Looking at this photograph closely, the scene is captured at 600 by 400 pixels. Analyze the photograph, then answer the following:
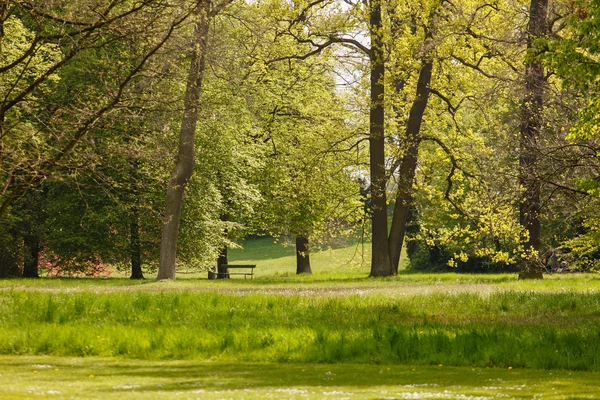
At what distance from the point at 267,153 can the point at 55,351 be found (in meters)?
29.7

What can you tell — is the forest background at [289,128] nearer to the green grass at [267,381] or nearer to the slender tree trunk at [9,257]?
the slender tree trunk at [9,257]

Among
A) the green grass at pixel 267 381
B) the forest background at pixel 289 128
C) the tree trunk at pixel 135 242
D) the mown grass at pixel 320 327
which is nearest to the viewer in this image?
the green grass at pixel 267 381

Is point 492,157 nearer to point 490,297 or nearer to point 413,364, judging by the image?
point 490,297

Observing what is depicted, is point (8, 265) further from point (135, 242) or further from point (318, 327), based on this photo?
point (318, 327)

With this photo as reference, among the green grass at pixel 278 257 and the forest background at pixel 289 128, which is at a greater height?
the forest background at pixel 289 128

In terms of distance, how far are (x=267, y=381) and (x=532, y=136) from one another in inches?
646

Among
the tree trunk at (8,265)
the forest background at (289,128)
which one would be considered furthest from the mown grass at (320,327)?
the tree trunk at (8,265)

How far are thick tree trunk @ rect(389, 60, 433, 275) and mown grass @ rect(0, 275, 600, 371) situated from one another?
419 inches

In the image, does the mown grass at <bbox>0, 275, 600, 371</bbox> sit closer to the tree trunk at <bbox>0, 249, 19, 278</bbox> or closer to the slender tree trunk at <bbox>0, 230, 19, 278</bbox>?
the slender tree trunk at <bbox>0, 230, 19, 278</bbox>

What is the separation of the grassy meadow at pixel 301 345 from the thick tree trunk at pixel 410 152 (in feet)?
34.4

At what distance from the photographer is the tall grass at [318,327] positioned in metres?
13.0

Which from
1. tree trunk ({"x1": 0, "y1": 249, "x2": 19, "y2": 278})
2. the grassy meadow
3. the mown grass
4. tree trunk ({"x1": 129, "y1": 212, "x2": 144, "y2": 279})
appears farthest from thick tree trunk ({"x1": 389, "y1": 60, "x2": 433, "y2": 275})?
tree trunk ({"x1": 0, "y1": 249, "x2": 19, "y2": 278})

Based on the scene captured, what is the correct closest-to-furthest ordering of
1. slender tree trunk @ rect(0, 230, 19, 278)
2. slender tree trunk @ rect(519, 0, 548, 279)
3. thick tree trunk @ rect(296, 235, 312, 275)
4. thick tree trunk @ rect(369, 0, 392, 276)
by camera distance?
1. slender tree trunk @ rect(519, 0, 548, 279)
2. thick tree trunk @ rect(369, 0, 392, 276)
3. slender tree trunk @ rect(0, 230, 19, 278)
4. thick tree trunk @ rect(296, 235, 312, 275)

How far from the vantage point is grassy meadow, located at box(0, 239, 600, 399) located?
9844 mm
